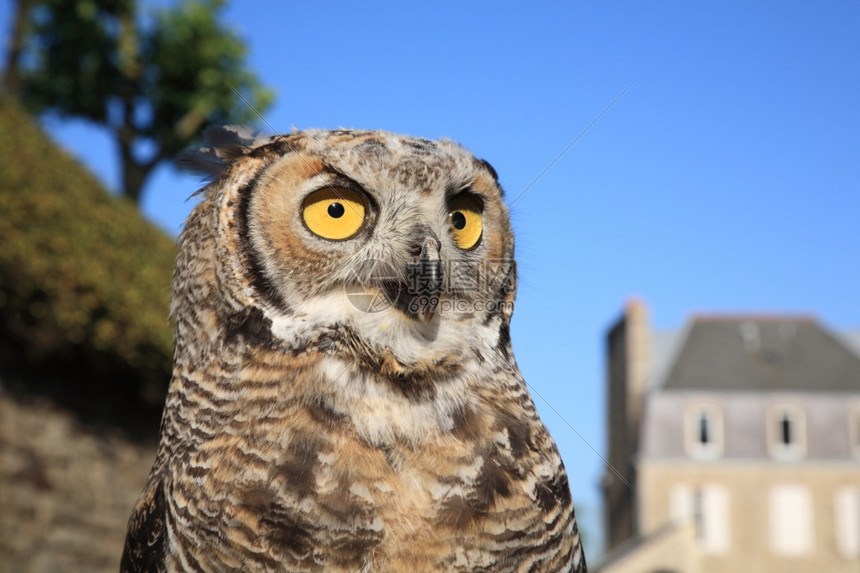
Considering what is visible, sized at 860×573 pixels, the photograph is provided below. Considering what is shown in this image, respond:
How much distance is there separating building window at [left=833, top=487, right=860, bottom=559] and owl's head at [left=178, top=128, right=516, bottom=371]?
3119 centimetres

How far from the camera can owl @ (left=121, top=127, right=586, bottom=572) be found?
179 centimetres

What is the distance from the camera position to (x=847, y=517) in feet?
92.6

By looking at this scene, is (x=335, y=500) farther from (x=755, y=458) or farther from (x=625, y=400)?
(x=625, y=400)

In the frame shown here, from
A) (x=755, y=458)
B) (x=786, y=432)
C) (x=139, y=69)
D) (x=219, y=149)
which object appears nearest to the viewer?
(x=219, y=149)

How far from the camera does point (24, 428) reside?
5.54m

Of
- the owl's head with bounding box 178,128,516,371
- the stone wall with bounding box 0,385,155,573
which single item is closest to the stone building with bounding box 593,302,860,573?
the stone wall with bounding box 0,385,155,573

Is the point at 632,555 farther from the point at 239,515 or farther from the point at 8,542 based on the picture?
the point at 239,515

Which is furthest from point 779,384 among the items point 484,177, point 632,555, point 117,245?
point 484,177

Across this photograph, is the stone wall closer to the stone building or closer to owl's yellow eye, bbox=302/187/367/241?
owl's yellow eye, bbox=302/187/367/241

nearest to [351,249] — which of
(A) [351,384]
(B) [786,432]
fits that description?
(A) [351,384]

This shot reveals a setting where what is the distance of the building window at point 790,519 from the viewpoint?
28531mm

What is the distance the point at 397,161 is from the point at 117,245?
5376 mm

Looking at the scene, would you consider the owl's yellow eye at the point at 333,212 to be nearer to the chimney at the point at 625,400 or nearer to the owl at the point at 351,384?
the owl at the point at 351,384

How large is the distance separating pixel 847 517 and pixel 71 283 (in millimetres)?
30290
